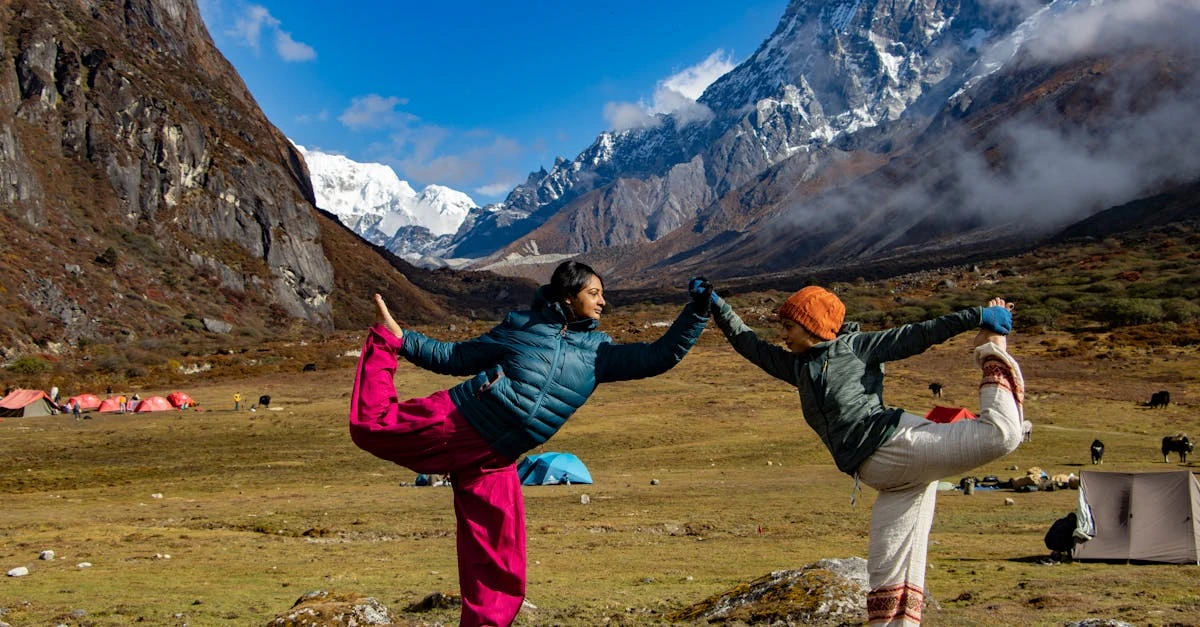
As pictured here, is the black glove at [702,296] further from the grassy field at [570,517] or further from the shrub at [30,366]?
the shrub at [30,366]

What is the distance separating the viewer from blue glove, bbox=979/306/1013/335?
4.92m

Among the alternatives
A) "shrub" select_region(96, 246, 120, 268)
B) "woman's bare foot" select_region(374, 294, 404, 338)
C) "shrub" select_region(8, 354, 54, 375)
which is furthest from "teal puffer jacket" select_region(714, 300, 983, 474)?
"shrub" select_region(96, 246, 120, 268)

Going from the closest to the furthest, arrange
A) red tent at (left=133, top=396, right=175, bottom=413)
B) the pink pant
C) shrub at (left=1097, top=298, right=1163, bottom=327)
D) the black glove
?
the pink pant
the black glove
red tent at (left=133, top=396, right=175, bottom=413)
shrub at (left=1097, top=298, right=1163, bottom=327)

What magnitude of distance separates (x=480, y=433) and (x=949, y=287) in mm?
97167

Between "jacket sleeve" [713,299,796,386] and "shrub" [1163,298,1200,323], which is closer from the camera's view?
"jacket sleeve" [713,299,796,386]

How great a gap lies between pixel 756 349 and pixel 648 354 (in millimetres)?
676

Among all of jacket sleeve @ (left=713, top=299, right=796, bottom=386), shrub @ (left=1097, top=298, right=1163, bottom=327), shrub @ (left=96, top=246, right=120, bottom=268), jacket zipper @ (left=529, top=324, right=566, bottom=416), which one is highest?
shrub @ (left=96, top=246, right=120, bottom=268)

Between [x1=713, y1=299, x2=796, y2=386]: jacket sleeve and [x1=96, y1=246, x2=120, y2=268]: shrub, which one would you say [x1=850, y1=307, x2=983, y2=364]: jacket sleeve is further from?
[x1=96, y1=246, x2=120, y2=268]: shrub

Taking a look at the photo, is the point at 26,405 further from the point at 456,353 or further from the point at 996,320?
the point at 996,320

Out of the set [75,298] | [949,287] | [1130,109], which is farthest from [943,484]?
[1130,109]

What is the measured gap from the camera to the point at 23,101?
270ft

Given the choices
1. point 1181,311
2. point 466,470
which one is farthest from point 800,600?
point 1181,311

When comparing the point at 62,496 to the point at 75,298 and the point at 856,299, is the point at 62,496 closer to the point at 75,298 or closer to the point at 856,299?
the point at 75,298

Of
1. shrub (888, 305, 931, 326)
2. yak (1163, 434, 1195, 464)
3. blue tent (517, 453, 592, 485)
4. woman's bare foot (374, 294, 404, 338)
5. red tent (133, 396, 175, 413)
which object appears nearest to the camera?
woman's bare foot (374, 294, 404, 338)
